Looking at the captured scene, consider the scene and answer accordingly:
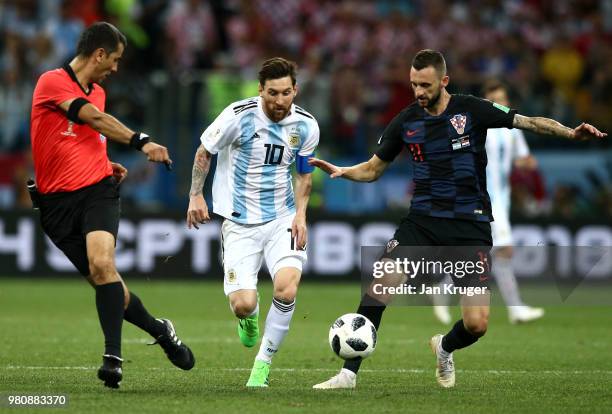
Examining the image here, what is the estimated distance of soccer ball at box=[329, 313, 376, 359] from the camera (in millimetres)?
8289

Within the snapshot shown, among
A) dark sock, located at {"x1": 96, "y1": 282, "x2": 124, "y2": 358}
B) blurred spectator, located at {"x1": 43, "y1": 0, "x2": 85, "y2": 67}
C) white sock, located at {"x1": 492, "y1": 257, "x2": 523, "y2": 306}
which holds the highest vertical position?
blurred spectator, located at {"x1": 43, "y1": 0, "x2": 85, "y2": 67}

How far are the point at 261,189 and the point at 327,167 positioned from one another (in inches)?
25.4

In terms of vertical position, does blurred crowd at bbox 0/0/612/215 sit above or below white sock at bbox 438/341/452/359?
above

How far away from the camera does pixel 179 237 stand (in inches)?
704

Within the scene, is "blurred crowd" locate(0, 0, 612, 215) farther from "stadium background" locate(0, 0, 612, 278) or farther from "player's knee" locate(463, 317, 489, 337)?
"player's knee" locate(463, 317, 489, 337)

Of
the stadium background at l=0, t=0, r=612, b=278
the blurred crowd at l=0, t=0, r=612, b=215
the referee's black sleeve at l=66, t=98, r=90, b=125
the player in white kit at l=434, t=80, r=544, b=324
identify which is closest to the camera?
the referee's black sleeve at l=66, t=98, r=90, b=125

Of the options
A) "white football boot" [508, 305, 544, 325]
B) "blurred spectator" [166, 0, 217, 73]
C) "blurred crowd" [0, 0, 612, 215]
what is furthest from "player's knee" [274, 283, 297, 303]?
"blurred spectator" [166, 0, 217, 73]

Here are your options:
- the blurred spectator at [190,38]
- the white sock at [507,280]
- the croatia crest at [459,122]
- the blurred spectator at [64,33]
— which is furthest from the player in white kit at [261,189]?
the blurred spectator at [190,38]

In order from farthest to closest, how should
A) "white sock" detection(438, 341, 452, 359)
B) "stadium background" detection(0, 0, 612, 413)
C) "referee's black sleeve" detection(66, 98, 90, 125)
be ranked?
"stadium background" detection(0, 0, 612, 413), "white sock" detection(438, 341, 452, 359), "referee's black sleeve" detection(66, 98, 90, 125)

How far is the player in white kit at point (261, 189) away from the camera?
8.61m

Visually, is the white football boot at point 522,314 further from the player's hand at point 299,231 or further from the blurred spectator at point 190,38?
the blurred spectator at point 190,38

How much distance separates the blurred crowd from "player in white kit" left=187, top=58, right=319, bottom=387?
28.7 feet

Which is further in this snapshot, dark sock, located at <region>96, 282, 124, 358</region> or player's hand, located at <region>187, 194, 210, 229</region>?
player's hand, located at <region>187, 194, 210, 229</region>

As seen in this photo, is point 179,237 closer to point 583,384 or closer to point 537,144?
point 537,144
